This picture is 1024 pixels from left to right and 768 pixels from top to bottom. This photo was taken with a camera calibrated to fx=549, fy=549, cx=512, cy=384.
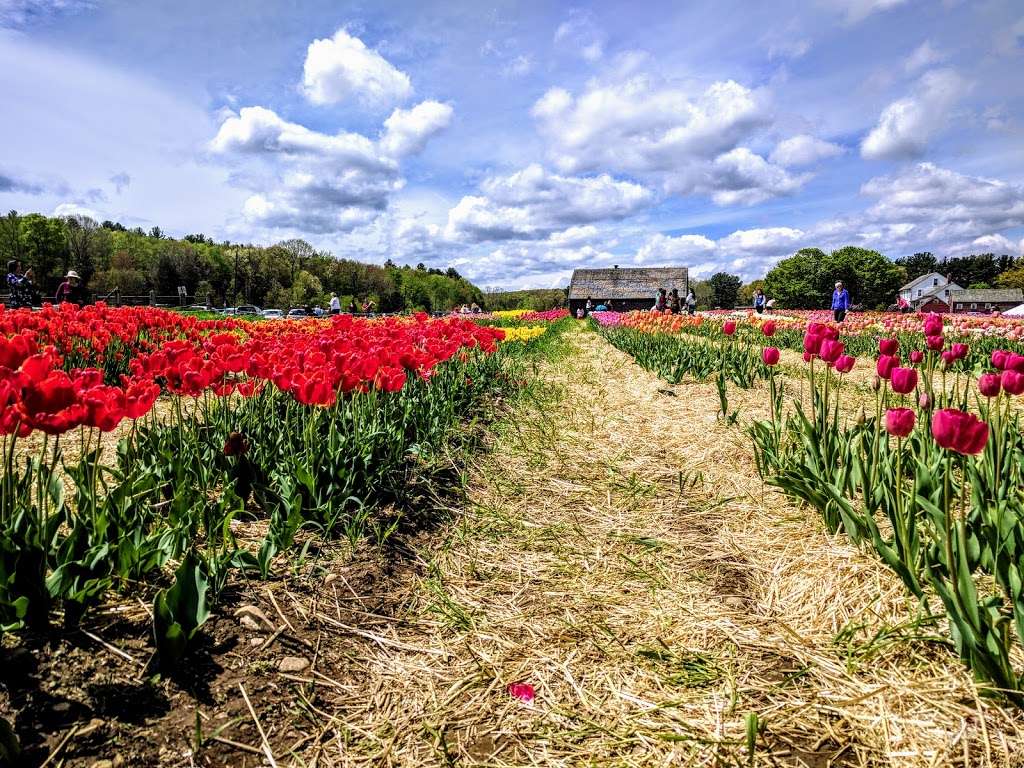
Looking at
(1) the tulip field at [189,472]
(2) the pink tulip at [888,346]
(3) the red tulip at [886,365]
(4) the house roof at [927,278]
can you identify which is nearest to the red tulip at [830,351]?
(2) the pink tulip at [888,346]

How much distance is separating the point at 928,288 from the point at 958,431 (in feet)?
497

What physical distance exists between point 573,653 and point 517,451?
2.73 meters

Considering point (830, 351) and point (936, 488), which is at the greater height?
point (830, 351)

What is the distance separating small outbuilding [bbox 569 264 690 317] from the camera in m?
60.7

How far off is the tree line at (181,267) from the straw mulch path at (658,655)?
5138 cm

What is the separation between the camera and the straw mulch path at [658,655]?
5.47 feet

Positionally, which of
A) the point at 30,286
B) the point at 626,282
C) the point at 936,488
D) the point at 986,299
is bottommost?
the point at 936,488

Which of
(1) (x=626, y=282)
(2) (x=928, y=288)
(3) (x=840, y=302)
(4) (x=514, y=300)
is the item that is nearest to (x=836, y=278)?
(1) (x=626, y=282)

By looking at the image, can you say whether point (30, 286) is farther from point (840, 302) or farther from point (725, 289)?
point (725, 289)

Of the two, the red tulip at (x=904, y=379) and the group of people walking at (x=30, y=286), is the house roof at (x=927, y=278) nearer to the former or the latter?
the group of people walking at (x=30, y=286)

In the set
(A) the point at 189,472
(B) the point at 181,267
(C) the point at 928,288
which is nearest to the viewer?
(A) the point at 189,472

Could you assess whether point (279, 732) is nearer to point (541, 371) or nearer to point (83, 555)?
point (83, 555)

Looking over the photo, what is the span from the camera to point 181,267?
231ft

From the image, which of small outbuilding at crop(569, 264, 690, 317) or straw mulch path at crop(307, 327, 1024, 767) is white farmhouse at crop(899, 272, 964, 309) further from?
straw mulch path at crop(307, 327, 1024, 767)
